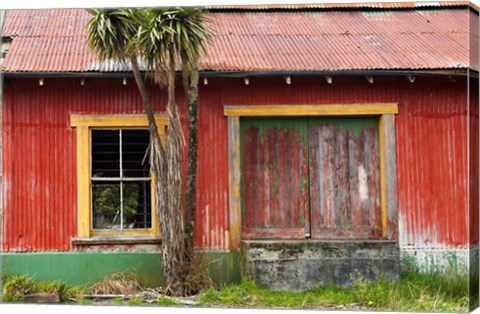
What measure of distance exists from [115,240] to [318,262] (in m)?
2.28

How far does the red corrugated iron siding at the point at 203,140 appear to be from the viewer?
9961 mm

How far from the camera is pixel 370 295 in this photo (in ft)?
30.8

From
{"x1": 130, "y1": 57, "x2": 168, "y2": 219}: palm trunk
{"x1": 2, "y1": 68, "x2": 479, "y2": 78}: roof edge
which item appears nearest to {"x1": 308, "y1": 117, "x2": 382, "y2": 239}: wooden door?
{"x1": 2, "y1": 68, "x2": 479, "y2": 78}: roof edge

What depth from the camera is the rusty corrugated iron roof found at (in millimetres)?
9930

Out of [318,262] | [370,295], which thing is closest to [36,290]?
[318,262]

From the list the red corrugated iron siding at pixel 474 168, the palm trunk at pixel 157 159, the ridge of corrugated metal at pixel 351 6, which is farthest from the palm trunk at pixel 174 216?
the red corrugated iron siding at pixel 474 168

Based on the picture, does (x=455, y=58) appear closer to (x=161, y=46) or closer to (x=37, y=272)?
(x=161, y=46)

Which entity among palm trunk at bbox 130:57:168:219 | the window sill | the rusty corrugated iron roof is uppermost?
the rusty corrugated iron roof

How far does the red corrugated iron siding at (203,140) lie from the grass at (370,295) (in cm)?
60

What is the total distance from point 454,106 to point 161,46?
3.15 m

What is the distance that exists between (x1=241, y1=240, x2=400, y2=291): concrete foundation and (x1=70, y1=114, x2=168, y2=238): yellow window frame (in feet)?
4.19

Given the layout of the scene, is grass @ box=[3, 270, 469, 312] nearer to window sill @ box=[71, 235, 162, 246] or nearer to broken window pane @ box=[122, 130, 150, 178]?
window sill @ box=[71, 235, 162, 246]

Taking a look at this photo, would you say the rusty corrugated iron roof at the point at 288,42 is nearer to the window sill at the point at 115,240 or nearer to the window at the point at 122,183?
the window at the point at 122,183

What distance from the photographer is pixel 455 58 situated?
9.66 m
